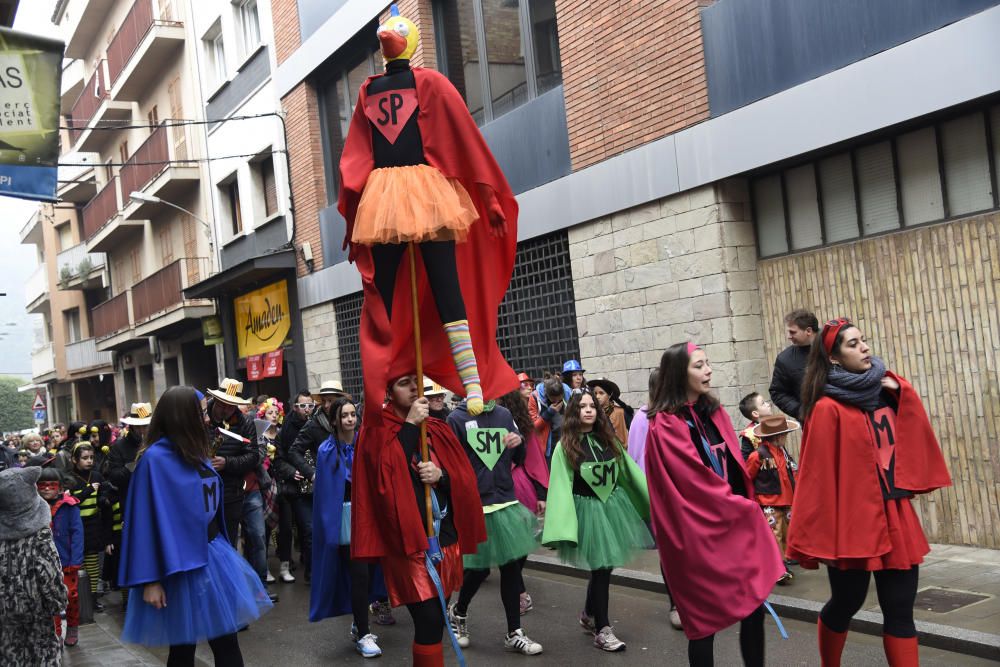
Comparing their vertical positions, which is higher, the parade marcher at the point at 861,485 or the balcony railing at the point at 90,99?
the balcony railing at the point at 90,99

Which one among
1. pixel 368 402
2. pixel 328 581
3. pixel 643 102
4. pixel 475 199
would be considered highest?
pixel 643 102

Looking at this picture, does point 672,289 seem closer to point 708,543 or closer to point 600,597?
point 600,597

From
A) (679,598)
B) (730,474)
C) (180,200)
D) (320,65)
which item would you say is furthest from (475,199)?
(180,200)

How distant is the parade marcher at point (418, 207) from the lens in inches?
198

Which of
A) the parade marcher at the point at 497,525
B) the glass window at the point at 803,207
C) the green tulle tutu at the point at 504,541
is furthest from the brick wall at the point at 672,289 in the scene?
the green tulle tutu at the point at 504,541

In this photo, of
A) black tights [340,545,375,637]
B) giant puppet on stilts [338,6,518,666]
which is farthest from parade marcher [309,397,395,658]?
giant puppet on stilts [338,6,518,666]

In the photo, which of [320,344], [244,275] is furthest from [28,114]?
[244,275]

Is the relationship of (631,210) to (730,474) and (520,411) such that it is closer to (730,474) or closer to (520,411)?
(520,411)

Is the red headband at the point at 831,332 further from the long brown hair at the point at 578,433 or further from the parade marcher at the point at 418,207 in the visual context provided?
the long brown hair at the point at 578,433

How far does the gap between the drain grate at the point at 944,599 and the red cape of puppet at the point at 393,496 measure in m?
3.38

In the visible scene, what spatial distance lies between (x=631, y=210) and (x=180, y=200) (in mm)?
19071

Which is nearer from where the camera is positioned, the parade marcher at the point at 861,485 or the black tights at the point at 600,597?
the parade marcher at the point at 861,485

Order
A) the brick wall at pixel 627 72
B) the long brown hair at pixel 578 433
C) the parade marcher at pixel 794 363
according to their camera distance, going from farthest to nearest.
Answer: the brick wall at pixel 627 72
the parade marcher at pixel 794 363
the long brown hair at pixel 578 433

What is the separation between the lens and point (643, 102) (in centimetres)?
1150
